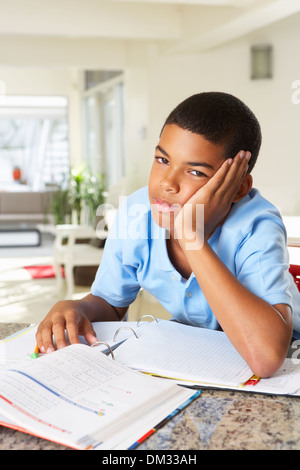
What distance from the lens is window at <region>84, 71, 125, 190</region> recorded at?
20.3ft

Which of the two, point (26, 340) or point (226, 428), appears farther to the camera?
point (26, 340)

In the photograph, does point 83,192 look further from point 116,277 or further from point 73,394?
point 73,394

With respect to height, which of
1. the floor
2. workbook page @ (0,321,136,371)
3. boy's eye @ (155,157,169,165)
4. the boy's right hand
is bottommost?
the floor

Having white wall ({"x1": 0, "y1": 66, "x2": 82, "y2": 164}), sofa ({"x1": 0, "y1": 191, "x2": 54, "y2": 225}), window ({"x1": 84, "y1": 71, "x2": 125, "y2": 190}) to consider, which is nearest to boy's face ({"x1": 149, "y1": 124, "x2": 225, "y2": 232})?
window ({"x1": 84, "y1": 71, "x2": 125, "y2": 190})

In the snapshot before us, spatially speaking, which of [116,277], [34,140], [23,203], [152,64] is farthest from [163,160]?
[34,140]

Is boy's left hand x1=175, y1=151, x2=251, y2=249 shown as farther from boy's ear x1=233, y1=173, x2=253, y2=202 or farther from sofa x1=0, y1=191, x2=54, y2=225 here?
sofa x1=0, y1=191, x2=54, y2=225

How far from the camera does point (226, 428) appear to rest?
2.22 ft

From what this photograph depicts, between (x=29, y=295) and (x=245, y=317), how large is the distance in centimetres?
385

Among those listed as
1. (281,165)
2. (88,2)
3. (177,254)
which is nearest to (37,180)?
(88,2)

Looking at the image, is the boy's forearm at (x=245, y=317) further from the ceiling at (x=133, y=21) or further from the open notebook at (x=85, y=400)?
the ceiling at (x=133, y=21)

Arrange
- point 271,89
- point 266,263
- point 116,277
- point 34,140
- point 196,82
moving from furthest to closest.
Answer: point 34,140
point 196,82
point 271,89
point 116,277
point 266,263

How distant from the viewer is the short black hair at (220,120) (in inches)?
40.0

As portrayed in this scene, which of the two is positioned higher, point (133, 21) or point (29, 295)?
point (133, 21)
